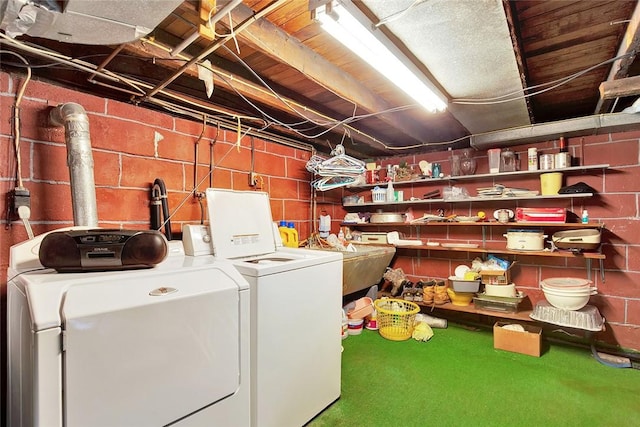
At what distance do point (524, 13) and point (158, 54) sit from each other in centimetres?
191

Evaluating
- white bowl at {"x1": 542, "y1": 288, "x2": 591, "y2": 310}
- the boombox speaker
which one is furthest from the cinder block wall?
the boombox speaker

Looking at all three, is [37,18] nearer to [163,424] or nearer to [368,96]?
[163,424]

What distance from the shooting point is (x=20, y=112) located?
1590 millimetres

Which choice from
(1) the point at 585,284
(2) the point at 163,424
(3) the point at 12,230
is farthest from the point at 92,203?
(1) the point at 585,284

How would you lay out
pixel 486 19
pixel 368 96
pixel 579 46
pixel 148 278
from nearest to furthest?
pixel 148 278 → pixel 486 19 → pixel 579 46 → pixel 368 96

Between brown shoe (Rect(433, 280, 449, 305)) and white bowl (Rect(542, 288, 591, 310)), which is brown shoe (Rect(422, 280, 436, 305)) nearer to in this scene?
brown shoe (Rect(433, 280, 449, 305))

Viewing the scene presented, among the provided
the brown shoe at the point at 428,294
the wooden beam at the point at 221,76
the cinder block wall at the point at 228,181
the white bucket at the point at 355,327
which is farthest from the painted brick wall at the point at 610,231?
the wooden beam at the point at 221,76

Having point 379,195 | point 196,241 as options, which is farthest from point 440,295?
point 196,241

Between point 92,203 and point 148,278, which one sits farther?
point 92,203

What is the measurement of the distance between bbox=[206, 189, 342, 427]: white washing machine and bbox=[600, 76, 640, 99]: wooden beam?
191 cm

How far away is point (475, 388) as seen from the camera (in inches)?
84.4

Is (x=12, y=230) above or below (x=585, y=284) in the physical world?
above

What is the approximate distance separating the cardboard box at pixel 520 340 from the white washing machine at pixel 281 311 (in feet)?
5.40

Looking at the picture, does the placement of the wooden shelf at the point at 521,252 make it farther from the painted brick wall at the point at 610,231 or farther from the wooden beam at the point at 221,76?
the wooden beam at the point at 221,76
